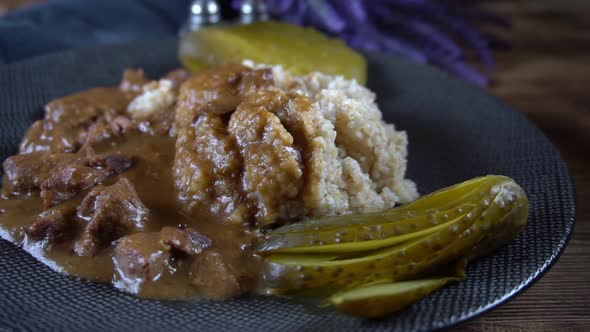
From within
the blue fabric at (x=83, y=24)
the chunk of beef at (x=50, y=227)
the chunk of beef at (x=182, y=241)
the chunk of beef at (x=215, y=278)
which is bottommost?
the blue fabric at (x=83, y=24)

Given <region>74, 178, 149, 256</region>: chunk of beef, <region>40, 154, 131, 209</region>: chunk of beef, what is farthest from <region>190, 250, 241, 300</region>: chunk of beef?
<region>40, 154, 131, 209</region>: chunk of beef

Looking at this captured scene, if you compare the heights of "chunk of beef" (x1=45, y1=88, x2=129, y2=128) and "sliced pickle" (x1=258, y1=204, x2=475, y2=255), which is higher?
"sliced pickle" (x1=258, y1=204, x2=475, y2=255)

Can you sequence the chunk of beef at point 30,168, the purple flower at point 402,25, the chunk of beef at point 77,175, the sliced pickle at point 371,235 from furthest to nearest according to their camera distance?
the purple flower at point 402,25, the chunk of beef at point 30,168, the chunk of beef at point 77,175, the sliced pickle at point 371,235

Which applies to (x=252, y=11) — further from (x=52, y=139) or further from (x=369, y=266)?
(x=369, y=266)

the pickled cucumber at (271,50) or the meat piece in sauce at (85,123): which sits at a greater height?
the pickled cucumber at (271,50)

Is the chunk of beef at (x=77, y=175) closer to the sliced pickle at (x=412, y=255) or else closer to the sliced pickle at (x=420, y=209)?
the sliced pickle at (x=420, y=209)

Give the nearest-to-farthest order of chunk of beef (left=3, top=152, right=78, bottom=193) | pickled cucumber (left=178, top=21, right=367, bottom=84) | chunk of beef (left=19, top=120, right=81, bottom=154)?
chunk of beef (left=3, top=152, right=78, bottom=193)
chunk of beef (left=19, top=120, right=81, bottom=154)
pickled cucumber (left=178, top=21, right=367, bottom=84)

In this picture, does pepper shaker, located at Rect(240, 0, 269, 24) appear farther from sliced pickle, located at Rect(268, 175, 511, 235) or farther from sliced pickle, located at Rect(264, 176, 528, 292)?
sliced pickle, located at Rect(264, 176, 528, 292)

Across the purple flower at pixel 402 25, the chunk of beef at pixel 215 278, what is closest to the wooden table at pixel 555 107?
the purple flower at pixel 402 25
